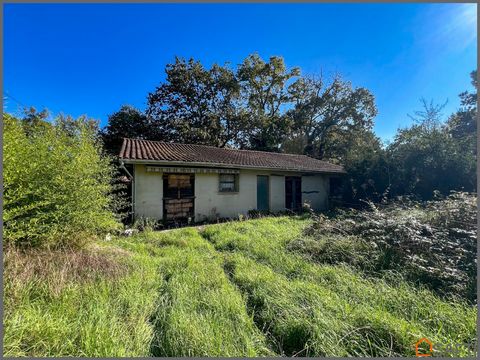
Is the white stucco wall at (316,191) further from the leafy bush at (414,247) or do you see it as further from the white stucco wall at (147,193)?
the white stucco wall at (147,193)

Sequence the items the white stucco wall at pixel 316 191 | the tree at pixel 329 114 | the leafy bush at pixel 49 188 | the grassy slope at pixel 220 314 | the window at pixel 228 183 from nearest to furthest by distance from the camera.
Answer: the grassy slope at pixel 220 314, the leafy bush at pixel 49 188, the window at pixel 228 183, the white stucco wall at pixel 316 191, the tree at pixel 329 114

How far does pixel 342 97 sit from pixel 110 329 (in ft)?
90.8

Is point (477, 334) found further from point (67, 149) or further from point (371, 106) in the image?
point (371, 106)

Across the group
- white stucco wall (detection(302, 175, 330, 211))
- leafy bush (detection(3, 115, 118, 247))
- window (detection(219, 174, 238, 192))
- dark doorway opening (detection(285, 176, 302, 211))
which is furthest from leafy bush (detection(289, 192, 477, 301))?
white stucco wall (detection(302, 175, 330, 211))

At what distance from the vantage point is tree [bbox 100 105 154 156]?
21.3 meters

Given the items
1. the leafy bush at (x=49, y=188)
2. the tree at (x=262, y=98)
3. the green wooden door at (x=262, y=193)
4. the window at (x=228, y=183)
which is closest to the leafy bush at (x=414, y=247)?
the leafy bush at (x=49, y=188)

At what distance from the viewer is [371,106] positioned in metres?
25.3

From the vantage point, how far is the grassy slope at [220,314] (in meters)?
2.27

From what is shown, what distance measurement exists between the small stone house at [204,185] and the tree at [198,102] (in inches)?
395

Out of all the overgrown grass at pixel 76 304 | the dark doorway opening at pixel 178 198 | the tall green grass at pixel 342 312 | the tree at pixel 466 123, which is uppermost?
the tree at pixel 466 123

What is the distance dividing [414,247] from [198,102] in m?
21.3

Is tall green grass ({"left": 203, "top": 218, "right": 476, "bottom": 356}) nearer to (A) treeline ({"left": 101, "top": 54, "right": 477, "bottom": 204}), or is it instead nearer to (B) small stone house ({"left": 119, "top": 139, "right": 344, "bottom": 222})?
(B) small stone house ({"left": 119, "top": 139, "right": 344, "bottom": 222})

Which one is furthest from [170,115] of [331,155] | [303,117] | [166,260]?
[166,260]

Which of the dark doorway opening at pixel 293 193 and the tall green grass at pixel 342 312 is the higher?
the dark doorway opening at pixel 293 193
